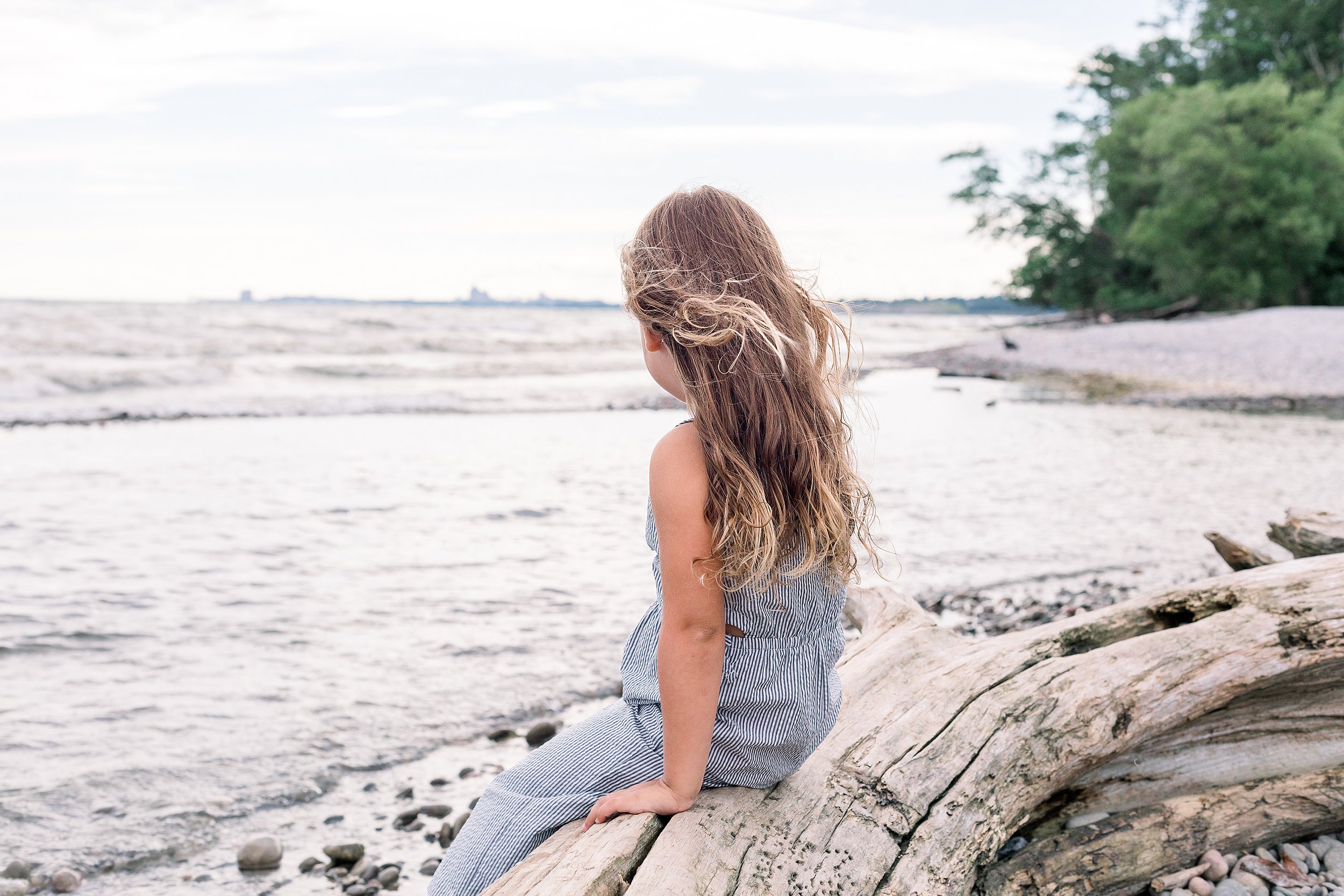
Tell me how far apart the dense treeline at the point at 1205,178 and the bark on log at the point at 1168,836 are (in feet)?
116

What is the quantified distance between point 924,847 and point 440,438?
11806 millimetres

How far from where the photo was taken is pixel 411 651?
16.1ft

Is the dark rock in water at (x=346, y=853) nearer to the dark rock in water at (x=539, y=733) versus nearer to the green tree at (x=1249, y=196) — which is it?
the dark rock in water at (x=539, y=733)

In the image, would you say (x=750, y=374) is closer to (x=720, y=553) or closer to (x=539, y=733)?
(x=720, y=553)

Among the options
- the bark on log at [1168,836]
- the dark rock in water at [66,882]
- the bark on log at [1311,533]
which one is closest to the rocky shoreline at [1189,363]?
the bark on log at [1311,533]

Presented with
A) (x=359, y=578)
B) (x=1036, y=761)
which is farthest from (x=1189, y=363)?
(x=1036, y=761)

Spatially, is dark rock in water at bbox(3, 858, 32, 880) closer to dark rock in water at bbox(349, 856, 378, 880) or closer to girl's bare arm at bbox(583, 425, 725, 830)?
dark rock in water at bbox(349, 856, 378, 880)

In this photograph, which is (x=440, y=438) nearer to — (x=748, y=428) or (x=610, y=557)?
(x=610, y=557)

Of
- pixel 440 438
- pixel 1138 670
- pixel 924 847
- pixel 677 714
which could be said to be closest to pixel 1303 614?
pixel 1138 670

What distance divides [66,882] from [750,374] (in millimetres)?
2728

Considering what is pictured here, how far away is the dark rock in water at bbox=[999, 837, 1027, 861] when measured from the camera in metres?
2.51

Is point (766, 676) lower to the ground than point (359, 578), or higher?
higher

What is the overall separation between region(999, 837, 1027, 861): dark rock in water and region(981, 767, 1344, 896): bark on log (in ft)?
0.14

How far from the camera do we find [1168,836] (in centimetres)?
258
